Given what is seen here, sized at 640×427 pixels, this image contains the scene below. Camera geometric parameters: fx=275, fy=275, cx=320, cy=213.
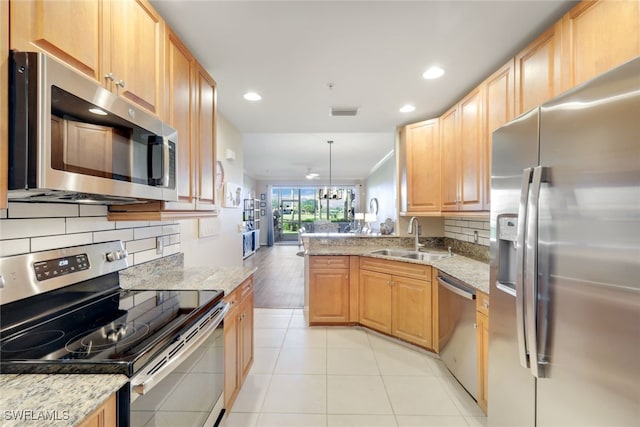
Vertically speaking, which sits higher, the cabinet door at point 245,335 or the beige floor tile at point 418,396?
the cabinet door at point 245,335

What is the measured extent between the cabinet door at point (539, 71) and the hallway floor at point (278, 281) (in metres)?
3.35

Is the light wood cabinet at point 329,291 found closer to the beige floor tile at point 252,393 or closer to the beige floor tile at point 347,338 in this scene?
the beige floor tile at point 347,338

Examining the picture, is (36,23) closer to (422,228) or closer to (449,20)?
(449,20)

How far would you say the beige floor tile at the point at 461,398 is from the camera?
6.04ft

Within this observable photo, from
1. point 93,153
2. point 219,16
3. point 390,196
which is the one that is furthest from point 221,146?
point 390,196

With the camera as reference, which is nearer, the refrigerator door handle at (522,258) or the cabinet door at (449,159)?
the refrigerator door handle at (522,258)

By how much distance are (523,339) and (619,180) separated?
2.22 feet

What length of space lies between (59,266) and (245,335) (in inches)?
48.2

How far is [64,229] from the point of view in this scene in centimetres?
130

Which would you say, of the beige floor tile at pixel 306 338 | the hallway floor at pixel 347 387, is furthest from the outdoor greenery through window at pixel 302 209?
the hallway floor at pixel 347 387

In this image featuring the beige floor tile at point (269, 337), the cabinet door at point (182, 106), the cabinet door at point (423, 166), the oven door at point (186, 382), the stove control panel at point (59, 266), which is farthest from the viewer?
the cabinet door at point (423, 166)

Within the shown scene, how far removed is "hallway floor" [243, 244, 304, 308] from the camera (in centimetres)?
407

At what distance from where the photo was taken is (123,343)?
3.16ft

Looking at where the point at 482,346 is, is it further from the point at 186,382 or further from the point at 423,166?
the point at 423,166
